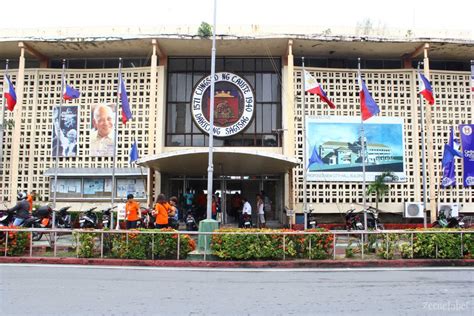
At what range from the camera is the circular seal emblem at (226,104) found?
20.0 m

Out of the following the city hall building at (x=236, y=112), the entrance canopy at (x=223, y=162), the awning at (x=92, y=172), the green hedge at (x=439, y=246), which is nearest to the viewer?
the green hedge at (x=439, y=246)

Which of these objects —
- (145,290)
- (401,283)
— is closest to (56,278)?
(145,290)

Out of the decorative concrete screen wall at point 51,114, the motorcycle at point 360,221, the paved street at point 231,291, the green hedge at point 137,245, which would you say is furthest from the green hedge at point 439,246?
the decorative concrete screen wall at point 51,114

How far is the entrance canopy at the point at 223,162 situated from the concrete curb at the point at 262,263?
5410mm

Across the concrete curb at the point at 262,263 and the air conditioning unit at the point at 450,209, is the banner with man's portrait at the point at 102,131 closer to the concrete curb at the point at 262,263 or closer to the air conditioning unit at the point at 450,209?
the concrete curb at the point at 262,263

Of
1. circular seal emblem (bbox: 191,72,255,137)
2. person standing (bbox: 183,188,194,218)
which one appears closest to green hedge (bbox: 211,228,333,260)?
person standing (bbox: 183,188,194,218)

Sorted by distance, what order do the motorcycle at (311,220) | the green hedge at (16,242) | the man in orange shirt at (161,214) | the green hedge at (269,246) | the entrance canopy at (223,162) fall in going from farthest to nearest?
the motorcycle at (311,220) → the entrance canopy at (223,162) → the man in orange shirt at (161,214) → the green hedge at (16,242) → the green hedge at (269,246)

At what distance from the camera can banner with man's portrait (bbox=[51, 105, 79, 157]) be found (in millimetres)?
19578

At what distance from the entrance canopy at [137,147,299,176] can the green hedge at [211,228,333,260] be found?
4946mm

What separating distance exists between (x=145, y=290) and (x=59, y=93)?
1520 cm

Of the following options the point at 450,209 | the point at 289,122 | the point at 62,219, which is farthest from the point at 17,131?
the point at 450,209

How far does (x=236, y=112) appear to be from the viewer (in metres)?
20.1

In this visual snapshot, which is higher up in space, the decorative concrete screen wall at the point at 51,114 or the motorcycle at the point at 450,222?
the decorative concrete screen wall at the point at 51,114

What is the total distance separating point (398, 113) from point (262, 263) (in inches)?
477
